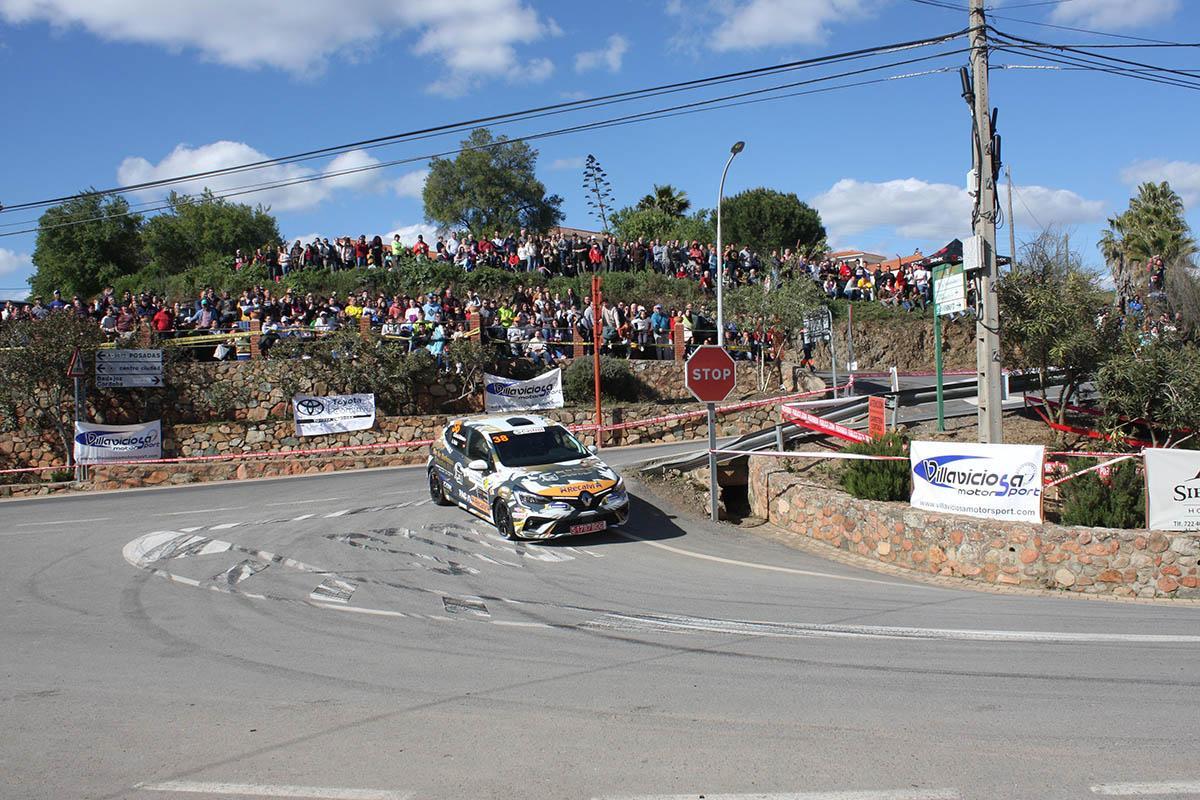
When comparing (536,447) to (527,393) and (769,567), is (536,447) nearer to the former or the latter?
(769,567)

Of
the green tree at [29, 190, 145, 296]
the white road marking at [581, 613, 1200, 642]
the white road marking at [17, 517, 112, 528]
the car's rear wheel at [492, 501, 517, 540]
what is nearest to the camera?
the white road marking at [581, 613, 1200, 642]

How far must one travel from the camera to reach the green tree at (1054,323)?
1689cm

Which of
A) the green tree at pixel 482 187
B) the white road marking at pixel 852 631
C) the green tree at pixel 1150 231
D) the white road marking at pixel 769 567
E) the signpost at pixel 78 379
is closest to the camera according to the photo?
the white road marking at pixel 852 631

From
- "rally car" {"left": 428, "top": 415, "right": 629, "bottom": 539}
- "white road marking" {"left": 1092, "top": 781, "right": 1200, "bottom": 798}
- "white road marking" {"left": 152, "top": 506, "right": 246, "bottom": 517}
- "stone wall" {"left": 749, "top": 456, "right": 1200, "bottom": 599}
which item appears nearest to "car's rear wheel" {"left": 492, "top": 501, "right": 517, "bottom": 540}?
"rally car" {"left": 428, "top": 415, "right": 629, "bottom": 539}

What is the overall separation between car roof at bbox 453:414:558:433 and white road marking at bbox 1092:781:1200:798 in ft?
37.4

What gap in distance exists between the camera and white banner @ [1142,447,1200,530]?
35.7 ft

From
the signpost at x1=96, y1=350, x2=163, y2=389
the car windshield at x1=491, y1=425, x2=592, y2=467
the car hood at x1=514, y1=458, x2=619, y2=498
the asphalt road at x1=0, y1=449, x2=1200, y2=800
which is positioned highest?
the signpost at x1=96, y1=350, x2=163, y2=389

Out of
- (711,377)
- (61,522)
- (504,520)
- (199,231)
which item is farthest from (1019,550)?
(199,231)

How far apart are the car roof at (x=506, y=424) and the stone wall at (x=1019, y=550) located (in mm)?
5038

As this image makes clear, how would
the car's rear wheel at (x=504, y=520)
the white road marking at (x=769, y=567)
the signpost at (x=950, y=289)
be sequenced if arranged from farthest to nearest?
the signpost at (x=950, y=289), the car's rear wheel at (x=504, y=520), the white road marking at (x=769, y=567)

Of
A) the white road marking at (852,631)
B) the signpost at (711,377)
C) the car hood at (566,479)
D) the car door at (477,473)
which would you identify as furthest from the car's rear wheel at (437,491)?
the white road marking at (852,631)

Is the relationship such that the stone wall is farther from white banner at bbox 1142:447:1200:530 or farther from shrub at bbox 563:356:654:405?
shrub at bbox 563:356:654:405

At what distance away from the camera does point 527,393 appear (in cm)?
2773

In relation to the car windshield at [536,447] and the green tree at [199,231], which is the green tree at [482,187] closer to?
the green tree at [199,231]
